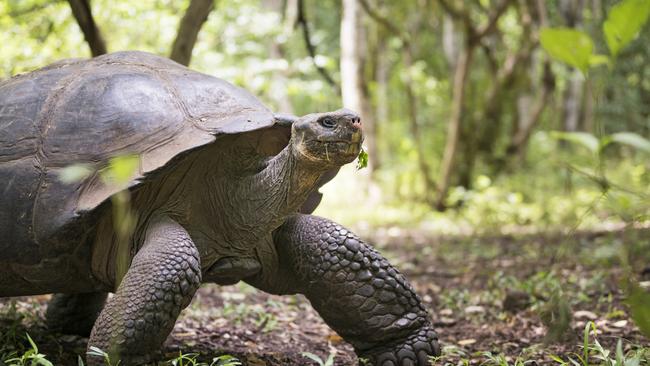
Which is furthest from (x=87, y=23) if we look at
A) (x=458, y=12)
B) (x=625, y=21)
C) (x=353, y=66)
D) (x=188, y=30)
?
(x=353, y=66)

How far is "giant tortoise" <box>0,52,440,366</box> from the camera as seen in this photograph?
258cm

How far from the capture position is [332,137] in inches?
98.3

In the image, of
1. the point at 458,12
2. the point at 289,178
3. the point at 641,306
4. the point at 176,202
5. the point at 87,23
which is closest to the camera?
the point at 641,306

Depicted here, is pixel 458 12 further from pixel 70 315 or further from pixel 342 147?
pixel 342 147

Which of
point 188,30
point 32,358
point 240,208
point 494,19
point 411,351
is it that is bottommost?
point 411,351

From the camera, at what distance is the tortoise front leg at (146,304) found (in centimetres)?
242

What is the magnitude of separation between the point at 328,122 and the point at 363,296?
0.82 metres

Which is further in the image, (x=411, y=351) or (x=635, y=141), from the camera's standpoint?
(x=411, y=351)

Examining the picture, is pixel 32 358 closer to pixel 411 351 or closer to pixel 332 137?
pixel 332 137

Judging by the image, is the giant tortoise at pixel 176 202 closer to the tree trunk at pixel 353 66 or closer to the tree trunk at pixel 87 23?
the tree trunk at pixel 87 23

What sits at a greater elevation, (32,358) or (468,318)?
(32,358)

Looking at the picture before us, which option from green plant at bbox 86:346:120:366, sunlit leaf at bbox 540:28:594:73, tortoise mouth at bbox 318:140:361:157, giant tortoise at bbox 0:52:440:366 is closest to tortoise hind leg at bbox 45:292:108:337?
giant tortoise at bbox 0:52:440:366

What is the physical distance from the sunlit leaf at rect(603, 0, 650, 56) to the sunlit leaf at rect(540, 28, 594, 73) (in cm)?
9

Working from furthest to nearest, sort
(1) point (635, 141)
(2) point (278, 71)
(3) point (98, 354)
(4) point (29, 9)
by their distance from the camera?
(2) point (278, 71), (4) point (29, 9), (3) point (98, 354), (1) point (635, 141)
